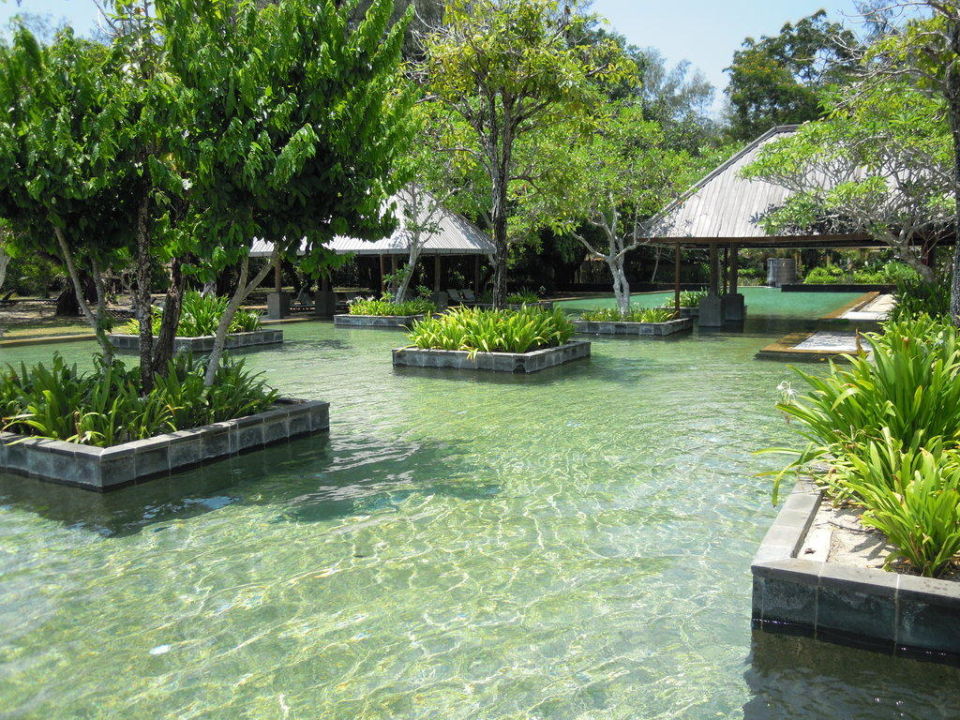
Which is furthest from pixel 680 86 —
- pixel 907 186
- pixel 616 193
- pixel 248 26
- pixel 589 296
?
pixel 248 26

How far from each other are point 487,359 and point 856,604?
10.6 m

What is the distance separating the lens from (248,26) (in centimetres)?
793

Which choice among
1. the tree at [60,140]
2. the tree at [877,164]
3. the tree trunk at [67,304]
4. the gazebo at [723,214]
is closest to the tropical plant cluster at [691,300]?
the gazebo at [723,214]

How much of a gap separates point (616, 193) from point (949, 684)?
1888 cm

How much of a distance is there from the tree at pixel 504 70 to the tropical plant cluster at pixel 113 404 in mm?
8567

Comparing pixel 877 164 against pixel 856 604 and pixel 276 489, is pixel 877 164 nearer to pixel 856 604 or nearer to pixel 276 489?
pixel 276 489

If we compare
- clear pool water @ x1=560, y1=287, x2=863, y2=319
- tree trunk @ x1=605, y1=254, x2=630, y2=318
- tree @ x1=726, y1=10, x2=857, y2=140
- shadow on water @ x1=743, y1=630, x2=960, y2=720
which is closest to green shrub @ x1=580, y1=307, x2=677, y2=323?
tree trunk @ x1=605, y1=254, x2=630, y2=318

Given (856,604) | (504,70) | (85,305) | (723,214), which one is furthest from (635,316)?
(856,604)

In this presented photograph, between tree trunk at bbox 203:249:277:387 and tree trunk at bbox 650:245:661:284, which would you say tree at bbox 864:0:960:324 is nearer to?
tree trunk at bbox 203:249:277:387

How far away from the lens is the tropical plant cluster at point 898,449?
171 inches

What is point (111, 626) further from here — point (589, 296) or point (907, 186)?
point (589, 296)

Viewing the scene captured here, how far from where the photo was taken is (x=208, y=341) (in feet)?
61.0

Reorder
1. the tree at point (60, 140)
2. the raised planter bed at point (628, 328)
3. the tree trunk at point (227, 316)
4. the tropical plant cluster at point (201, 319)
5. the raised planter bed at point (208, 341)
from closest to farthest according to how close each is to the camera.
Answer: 1. the tree at point (60, 140)
2. the tree trunk at point (227, 316)
3. the raised planter bed at point (208, 341)
4. the tropical plant cluster at point (201, 319)
5. the raised planter bed at point (628, 328)

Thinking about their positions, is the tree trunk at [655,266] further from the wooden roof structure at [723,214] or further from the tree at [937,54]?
the tree at [937,54]
